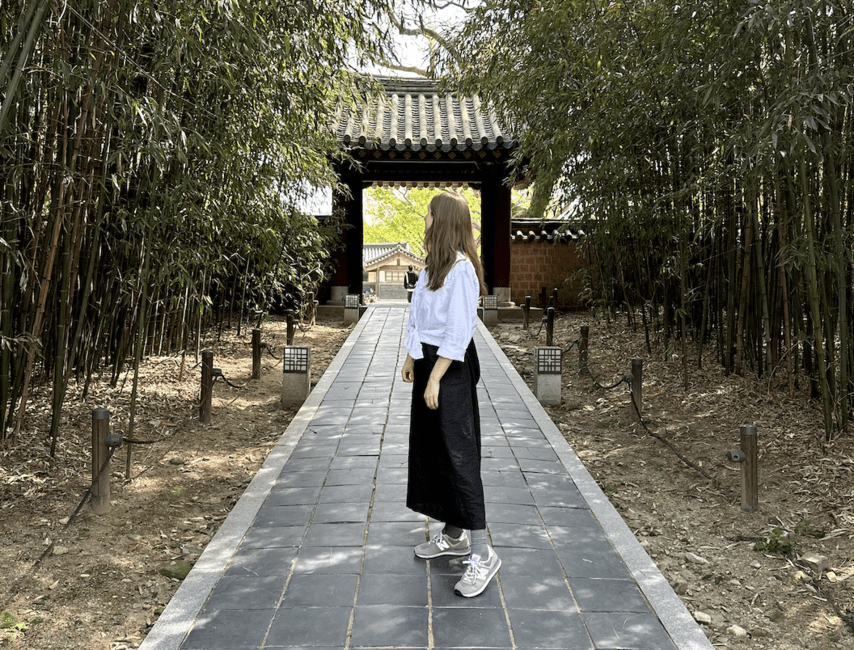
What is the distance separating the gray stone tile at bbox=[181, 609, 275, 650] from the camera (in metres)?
2.38

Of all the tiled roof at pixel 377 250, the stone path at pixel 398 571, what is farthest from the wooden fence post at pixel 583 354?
the tiled roof at pixel 377 250

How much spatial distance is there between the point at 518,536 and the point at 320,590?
0.95 metres

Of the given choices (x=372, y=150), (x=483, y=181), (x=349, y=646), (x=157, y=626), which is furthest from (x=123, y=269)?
(x=483, y=181)

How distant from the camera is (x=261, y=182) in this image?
5.82 meters

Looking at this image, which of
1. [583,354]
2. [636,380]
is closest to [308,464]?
[636,380]

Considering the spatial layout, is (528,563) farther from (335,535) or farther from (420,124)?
(420,124)

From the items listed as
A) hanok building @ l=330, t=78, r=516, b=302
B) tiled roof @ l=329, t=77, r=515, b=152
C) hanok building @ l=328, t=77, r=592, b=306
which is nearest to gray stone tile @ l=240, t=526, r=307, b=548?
tiled roof @ l=329, t=77, r=515, b=152

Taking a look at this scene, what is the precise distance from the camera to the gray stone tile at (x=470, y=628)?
2.37m

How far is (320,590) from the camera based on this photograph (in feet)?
8.93

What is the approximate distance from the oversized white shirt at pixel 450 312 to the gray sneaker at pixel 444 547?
2.61ft

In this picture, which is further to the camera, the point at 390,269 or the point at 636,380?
the point at 390,269

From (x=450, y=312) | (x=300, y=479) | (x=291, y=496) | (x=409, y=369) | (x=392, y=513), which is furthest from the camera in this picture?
(x=300, y=479)

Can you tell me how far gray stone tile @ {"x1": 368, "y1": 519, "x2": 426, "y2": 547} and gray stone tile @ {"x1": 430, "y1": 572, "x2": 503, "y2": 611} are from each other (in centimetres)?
34

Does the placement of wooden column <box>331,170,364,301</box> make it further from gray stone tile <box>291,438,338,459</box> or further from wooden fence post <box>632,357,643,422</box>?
gray stone tile <box>291,438,338,459</box>
